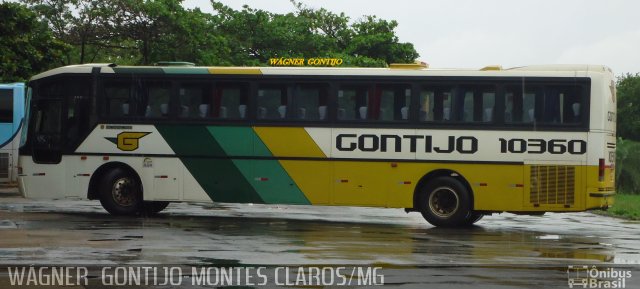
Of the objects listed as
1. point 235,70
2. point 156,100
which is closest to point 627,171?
point 235,70

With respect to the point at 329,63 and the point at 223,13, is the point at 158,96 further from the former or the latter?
the point at 223,13

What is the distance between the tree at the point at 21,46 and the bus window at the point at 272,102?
20.1 metres

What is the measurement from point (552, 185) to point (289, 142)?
495 centimetres

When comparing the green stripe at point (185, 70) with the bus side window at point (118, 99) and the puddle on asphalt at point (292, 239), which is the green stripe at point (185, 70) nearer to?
the bus side window at point (118, 99)

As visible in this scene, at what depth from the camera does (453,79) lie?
21.7 m

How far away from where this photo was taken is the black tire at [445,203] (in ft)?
70.2

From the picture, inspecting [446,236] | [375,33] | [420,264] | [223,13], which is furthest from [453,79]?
[375,33]

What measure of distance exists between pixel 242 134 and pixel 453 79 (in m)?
4.14

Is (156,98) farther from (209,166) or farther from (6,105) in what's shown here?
(6,105)

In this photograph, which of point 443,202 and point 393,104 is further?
point 393,104

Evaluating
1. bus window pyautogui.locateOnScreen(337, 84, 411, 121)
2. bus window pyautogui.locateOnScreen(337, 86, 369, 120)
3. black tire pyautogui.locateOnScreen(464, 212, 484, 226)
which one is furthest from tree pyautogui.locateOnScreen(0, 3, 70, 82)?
black tire pyautogui.locateOnScreen(464, 212, 484, 226)

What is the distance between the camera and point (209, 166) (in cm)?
2266

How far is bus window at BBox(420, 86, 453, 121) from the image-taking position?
21.6 meters

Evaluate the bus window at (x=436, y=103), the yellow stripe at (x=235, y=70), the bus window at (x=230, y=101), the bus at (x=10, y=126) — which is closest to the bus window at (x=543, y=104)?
the bus window at (x=436, y=103)
